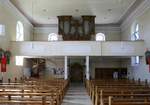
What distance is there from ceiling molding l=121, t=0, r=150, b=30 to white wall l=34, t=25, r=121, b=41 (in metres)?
1.29

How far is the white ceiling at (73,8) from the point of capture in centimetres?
1812

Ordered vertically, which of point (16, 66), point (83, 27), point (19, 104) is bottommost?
point (19, 104)

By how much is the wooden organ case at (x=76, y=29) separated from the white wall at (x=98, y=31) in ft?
14.3

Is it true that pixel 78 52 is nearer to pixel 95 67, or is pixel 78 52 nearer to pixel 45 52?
pixel 45 52

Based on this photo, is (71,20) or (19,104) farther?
(71,20)

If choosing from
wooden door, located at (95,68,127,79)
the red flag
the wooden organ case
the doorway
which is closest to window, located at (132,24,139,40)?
the wooden organ case

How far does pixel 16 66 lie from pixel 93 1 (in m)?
7.12

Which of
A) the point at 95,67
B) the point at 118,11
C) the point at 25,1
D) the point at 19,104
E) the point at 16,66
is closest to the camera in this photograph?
the point at 19,104

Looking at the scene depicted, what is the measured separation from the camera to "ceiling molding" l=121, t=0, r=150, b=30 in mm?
17062

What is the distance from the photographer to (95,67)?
26.5 m

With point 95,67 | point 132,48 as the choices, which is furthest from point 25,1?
point 95,67

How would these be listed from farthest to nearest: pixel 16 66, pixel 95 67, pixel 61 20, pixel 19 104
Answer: pixel 95 67, pixel 61 20, pixel 16 66, pixel 19 104

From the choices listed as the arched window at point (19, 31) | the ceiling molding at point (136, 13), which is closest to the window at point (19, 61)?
the arched window at point (19, 31)

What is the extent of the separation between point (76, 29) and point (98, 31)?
15.4 feet
